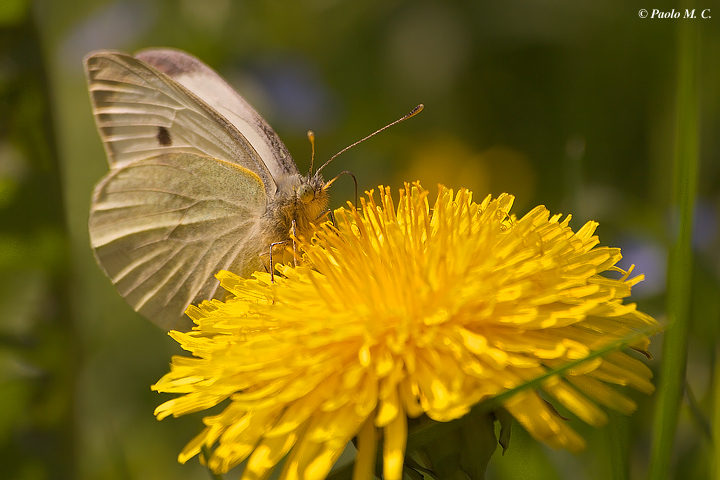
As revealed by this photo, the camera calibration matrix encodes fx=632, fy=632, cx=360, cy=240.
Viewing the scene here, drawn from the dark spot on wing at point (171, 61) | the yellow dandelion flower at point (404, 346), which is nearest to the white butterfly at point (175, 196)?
the dark spot on wing at point (171, 61)

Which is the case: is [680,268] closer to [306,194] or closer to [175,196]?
[306,194]

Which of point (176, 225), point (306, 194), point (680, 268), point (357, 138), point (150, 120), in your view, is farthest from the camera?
point (357, 138)

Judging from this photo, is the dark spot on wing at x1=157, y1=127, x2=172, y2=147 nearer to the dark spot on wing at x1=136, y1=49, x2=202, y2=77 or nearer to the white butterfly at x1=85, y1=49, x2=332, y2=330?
the white butterfly at x1=85, y1=49, x2=332, y2=330

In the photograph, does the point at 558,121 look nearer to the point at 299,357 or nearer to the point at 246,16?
the point at 246,16

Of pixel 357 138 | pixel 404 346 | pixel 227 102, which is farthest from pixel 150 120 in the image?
pixel 357 138

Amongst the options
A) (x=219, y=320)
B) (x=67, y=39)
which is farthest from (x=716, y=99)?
(x=67, y=39)

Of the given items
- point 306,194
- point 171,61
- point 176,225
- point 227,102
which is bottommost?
Answer: point 176,225

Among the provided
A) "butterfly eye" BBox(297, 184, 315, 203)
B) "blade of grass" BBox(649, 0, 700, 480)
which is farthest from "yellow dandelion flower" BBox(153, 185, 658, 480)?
"butterfly eye" BBox(297, 184, 315, 203)
